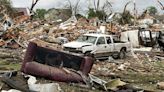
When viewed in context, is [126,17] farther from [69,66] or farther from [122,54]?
[69,66]

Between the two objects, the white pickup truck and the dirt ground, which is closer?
the dirt ground

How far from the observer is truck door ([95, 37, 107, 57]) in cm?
2700

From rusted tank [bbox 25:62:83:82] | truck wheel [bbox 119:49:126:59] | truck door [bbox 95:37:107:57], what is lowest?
truck wheel [bbox 119:49:126:59]

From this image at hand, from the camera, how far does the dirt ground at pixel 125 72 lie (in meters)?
14.5

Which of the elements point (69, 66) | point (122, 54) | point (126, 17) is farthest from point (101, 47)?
point (126, 17)

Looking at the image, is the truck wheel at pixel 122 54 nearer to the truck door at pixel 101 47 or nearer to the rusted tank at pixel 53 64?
the truck door at pixel 101 47

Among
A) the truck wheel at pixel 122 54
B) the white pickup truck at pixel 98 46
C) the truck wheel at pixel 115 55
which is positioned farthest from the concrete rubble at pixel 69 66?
the truck wheel at pixel 115 55

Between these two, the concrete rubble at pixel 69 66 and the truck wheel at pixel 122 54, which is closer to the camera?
the concrete rubble at pixel 69 66

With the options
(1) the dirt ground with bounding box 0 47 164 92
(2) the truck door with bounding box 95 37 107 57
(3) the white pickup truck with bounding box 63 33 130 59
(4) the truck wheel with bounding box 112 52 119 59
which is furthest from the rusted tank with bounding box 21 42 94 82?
(4) the truck wheel with bounding box 112 52 119 59

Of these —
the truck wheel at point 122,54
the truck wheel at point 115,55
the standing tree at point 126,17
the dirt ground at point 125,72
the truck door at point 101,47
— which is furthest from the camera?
the standing tree at point 126,17

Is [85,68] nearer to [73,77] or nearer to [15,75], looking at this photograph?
[73,77]

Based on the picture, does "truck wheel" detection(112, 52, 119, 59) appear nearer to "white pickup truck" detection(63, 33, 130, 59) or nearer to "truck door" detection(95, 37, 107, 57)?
"white pickup truck" detection(63, 33, 130, 59)

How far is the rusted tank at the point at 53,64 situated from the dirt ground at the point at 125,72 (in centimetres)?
32

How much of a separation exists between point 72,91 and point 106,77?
5.47 m
